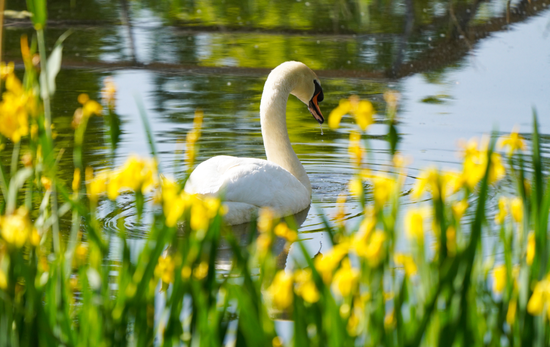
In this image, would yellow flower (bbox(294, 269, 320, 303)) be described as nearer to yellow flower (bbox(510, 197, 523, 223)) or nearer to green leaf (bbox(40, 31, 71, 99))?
yellow flower (bbox(510, 197, 523, 223))

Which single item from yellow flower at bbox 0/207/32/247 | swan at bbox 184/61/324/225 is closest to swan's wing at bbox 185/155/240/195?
swan at bbox 184/61/324/225

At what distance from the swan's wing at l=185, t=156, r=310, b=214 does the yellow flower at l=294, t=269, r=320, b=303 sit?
110 inches

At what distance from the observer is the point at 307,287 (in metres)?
1.66

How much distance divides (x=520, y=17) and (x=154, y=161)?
11557mm

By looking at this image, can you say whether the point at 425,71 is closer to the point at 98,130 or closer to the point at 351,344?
the point at 98,130

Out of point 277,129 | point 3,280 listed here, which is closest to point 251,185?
point 277,129

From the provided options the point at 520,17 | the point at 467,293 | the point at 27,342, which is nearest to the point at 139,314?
the point at 27,342

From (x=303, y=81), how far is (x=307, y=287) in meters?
4.51

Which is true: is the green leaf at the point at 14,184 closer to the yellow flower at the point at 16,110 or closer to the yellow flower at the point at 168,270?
the yellow flower at the point at 16,110

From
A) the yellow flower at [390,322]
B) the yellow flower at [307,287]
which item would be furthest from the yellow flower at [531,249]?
the yellow flower at [307,287]

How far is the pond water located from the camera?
21.6ft

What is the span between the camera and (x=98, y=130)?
704 centimetres

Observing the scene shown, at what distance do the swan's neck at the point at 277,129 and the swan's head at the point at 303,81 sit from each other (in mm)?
90

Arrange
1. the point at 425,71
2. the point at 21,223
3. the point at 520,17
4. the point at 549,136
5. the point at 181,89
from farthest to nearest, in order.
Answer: the point at 520,17
the point at 425,71
the point at 181,89
the point at 549,136
the point at 21,223
